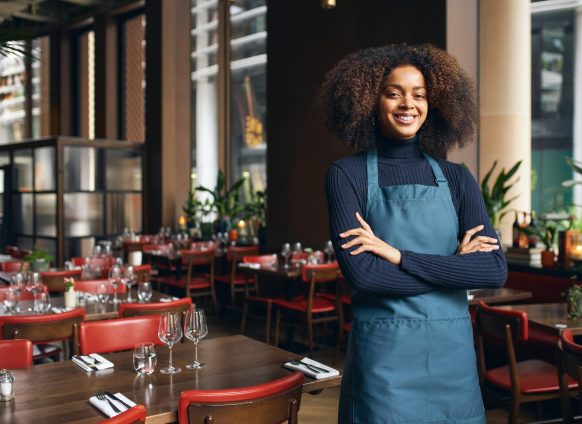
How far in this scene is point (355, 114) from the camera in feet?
5.88

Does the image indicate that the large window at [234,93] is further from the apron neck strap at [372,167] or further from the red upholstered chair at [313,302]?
the apron neck strap at [372,167]

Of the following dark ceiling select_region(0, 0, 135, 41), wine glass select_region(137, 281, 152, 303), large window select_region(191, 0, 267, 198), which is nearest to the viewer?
wine glass select_region(137, 281, 152, 303)

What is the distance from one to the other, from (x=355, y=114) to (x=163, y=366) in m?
1.17

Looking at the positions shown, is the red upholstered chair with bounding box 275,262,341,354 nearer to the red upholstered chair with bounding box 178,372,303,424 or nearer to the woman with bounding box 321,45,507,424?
the red upholstered chair with bounding box 178,372,303,424

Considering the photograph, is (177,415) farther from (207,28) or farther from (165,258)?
(207,28)

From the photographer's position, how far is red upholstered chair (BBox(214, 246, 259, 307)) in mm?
7031

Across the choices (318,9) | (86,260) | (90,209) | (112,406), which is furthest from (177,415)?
(90,209)

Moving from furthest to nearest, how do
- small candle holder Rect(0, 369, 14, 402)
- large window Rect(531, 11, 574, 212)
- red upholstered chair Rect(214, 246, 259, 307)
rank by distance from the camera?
red upholstered chair Rect(214, 246, 259, 307), large window Rect(531, 11, 574, 212), small candle holder Rect(0, 369, 14, 402)

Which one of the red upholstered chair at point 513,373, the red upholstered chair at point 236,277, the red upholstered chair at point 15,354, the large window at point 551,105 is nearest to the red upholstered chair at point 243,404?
the red upholstered chair at point 15,354

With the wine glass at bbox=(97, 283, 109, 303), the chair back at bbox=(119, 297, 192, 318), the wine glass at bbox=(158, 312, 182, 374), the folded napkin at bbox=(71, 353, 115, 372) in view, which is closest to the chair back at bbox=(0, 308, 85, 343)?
the chair back at bbox=(119, 297, 192, 318)

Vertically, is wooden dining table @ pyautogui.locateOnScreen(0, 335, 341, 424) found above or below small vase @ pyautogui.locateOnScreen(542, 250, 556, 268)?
below

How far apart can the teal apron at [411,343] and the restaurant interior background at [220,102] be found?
3561mm

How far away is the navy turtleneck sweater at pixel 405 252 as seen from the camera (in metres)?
1.64

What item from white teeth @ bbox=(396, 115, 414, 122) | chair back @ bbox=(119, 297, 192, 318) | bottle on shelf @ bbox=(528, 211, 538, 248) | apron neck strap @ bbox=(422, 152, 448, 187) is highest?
white teeth @ bbox=(396, 115, 414, 122)
